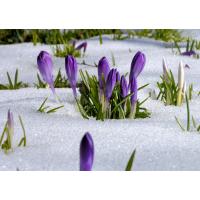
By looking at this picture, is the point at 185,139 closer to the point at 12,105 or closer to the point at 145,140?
the point at 145,140

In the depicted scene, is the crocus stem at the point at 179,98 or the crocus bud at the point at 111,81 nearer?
the crocus bud at the point at 111,81

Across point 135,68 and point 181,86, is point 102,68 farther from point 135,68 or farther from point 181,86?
point 181,86

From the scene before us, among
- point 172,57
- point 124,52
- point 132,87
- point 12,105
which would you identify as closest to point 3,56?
point 124,52

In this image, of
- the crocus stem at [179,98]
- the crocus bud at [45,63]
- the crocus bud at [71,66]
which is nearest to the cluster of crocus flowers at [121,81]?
the crocus bud at [71,66]

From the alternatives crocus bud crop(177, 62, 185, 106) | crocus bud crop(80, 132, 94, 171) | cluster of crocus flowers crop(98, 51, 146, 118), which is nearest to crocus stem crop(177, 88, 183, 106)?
crocus bud crop(177, 62, 185, 106)

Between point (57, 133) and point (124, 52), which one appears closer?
point (57, 133)

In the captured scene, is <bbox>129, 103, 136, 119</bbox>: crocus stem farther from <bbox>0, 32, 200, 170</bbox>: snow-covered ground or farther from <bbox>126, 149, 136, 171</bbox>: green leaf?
<bbox>126, 149, 136, 171</bbox>: green leaf

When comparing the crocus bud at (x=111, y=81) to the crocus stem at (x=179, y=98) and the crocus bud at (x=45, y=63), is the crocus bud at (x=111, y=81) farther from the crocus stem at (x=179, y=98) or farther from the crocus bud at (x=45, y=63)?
the crocus stem at (x=179, y=98)

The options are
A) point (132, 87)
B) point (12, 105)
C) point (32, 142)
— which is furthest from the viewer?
point (12, 105)

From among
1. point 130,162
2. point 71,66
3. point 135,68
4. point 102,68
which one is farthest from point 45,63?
point 130,162
